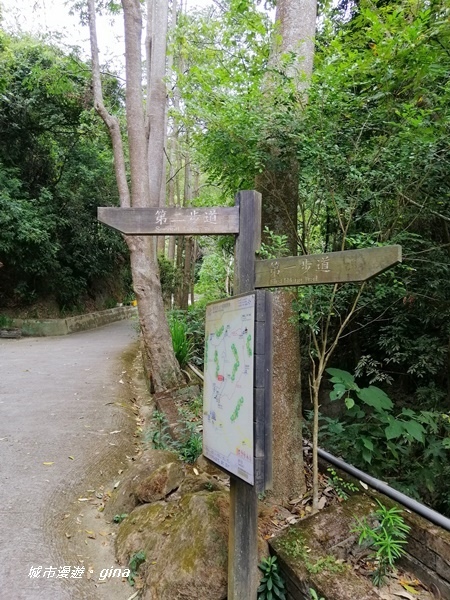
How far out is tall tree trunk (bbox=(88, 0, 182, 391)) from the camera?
5551mm

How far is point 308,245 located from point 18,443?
11.9 ft

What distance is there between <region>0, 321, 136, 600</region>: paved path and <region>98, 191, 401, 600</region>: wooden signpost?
908 mm

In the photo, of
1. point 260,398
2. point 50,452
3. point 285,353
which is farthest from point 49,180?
point 260,398

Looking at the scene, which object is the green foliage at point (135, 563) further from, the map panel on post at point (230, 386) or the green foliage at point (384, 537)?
the green foliage at point (384, 537)

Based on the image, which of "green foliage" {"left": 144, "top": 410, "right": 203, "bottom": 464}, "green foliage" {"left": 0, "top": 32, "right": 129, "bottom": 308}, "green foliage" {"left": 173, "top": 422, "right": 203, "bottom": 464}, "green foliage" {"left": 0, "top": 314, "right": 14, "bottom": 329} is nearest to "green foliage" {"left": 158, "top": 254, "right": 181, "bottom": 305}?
"green foliage" {"left": 0, "top": 32, "right": 129, "bottom": 308}

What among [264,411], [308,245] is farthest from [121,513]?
[308,245]

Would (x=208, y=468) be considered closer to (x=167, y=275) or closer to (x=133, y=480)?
(x=133, y=480)

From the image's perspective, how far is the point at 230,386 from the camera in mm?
2174

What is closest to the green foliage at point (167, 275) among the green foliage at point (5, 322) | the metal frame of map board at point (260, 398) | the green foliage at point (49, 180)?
the green foliage at point (49, 180)

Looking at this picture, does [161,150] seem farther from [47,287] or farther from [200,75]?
[47,287]

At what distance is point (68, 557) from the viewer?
272 centimetres

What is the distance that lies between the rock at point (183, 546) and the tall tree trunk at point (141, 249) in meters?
2.67

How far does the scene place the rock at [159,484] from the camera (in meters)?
3.14

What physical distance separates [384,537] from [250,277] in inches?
68.5
